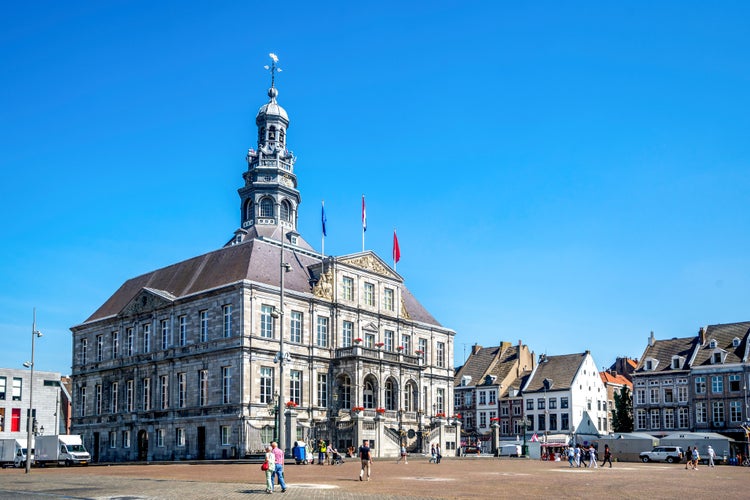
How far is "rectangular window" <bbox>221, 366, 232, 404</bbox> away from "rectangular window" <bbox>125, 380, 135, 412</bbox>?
11710 mm

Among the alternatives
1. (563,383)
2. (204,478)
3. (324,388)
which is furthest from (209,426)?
(563,383)

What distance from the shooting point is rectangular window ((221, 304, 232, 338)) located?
196 feet

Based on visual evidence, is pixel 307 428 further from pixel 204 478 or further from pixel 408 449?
pixel 204 478

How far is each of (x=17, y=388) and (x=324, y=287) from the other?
48777 millimetres

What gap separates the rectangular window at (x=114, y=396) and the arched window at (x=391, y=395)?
73.1ft

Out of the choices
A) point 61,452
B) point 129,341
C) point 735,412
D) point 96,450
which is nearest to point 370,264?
point 129,341

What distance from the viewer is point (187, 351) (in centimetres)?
6278

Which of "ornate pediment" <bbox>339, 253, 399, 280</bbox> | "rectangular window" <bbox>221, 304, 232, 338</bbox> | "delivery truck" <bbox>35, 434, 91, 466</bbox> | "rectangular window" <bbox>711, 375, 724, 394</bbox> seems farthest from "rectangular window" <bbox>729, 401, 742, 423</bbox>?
"delivery truck" <bbox>35, 434, 91, 466</bbox>

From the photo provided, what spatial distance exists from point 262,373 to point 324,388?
6.34 m

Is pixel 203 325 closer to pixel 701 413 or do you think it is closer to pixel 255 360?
pixel 255 360

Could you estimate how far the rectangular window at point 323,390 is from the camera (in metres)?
63.5

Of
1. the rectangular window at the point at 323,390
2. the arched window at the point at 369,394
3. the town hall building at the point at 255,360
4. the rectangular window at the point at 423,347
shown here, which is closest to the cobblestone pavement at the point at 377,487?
the town hall building at the point at 255,360

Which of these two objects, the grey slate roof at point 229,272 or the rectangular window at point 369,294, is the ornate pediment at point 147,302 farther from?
the rectangular window at point 369,294

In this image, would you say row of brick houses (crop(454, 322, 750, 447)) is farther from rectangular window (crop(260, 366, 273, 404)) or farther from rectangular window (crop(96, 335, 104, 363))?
rectangular window (crop(96, 335, 104, 363))
